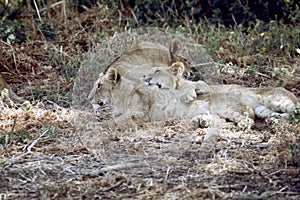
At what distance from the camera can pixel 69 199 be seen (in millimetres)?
4621

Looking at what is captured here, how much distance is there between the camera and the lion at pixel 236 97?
6.57 metres

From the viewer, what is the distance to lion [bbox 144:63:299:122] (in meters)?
6.57

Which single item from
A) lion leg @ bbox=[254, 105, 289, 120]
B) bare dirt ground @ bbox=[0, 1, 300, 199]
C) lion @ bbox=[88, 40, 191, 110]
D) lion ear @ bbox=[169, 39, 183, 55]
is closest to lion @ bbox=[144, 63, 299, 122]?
lion leg @ bbox=[254, 105, 289, 120]

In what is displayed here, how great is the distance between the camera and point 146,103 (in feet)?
22.2

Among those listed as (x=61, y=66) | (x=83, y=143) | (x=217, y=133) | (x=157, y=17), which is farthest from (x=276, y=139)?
(x=157, y=17)

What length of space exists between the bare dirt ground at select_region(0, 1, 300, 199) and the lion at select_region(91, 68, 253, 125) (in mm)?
190

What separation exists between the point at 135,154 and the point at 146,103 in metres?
1.20

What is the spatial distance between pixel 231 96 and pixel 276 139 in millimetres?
998

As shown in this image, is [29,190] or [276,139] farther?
[276,139]

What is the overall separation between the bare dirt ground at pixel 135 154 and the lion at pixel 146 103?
190mm

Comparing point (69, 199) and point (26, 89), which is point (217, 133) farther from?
point (26, 89)

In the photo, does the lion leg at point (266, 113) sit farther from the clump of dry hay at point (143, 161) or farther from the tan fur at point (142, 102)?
the tan fur at point (142, 102)

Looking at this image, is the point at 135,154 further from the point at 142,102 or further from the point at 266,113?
the point at 266,113

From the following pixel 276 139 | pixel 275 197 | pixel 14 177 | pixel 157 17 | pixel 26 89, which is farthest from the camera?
pixel 157 17
